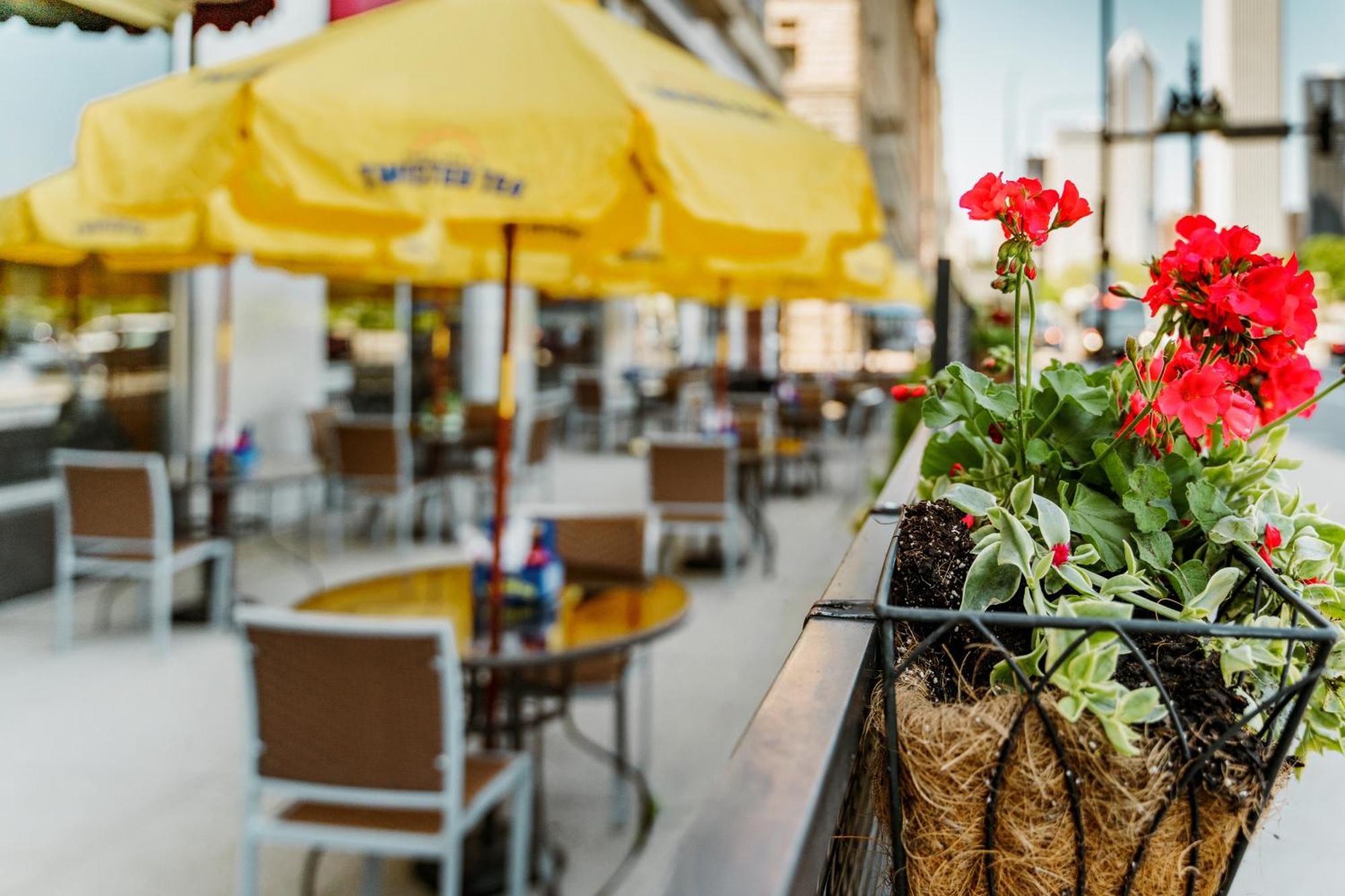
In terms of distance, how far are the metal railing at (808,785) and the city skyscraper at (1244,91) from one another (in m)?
12.9

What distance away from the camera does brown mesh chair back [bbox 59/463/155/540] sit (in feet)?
19.2

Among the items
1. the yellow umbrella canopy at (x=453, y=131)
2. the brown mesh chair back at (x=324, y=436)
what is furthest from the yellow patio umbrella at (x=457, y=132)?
the brown mesh chair back at (x=324, y=436)

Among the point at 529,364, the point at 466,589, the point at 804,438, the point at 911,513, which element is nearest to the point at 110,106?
the point at 466,589

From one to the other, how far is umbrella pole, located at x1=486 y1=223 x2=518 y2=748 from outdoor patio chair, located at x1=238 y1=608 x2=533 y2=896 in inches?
18.4

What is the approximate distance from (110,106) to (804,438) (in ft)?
37.5

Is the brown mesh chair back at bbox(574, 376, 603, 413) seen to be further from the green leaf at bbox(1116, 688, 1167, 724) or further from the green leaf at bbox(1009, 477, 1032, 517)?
the green leaf at bbox(1116, 688, 1167, 724)

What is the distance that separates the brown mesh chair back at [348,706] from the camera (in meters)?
2.74

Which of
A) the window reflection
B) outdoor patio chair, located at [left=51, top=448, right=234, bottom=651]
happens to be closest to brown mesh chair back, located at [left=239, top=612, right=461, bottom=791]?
outdoor patio chair, located at [left=51, top=448, right=234, bottom=651]

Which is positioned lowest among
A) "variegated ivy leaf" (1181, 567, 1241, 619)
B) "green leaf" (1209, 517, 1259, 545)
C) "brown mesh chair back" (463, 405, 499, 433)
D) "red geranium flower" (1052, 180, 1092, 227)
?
"variegated ivy leaf" (1181, 567, 1241, 619)

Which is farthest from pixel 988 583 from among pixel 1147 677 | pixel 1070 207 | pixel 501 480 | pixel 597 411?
pixel 597 411

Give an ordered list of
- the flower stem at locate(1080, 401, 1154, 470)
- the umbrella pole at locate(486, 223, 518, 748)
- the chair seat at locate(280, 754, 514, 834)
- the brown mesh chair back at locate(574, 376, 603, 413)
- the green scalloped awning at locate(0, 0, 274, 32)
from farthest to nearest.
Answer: the brown mesh chair back at locate(574, 376, 603, 413) → the umbrella pole at locate(486, 223, 518, 748) → the chair seat at locate(280, 754, 514, 834) → the green scalloped awning at locate(0, 0, 274, 32) → the flower stem at locate(1080, 401, 1154, 470)

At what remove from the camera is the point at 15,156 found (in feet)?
10.1

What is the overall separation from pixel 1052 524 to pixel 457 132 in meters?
2.26

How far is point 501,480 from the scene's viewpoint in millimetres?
3766
